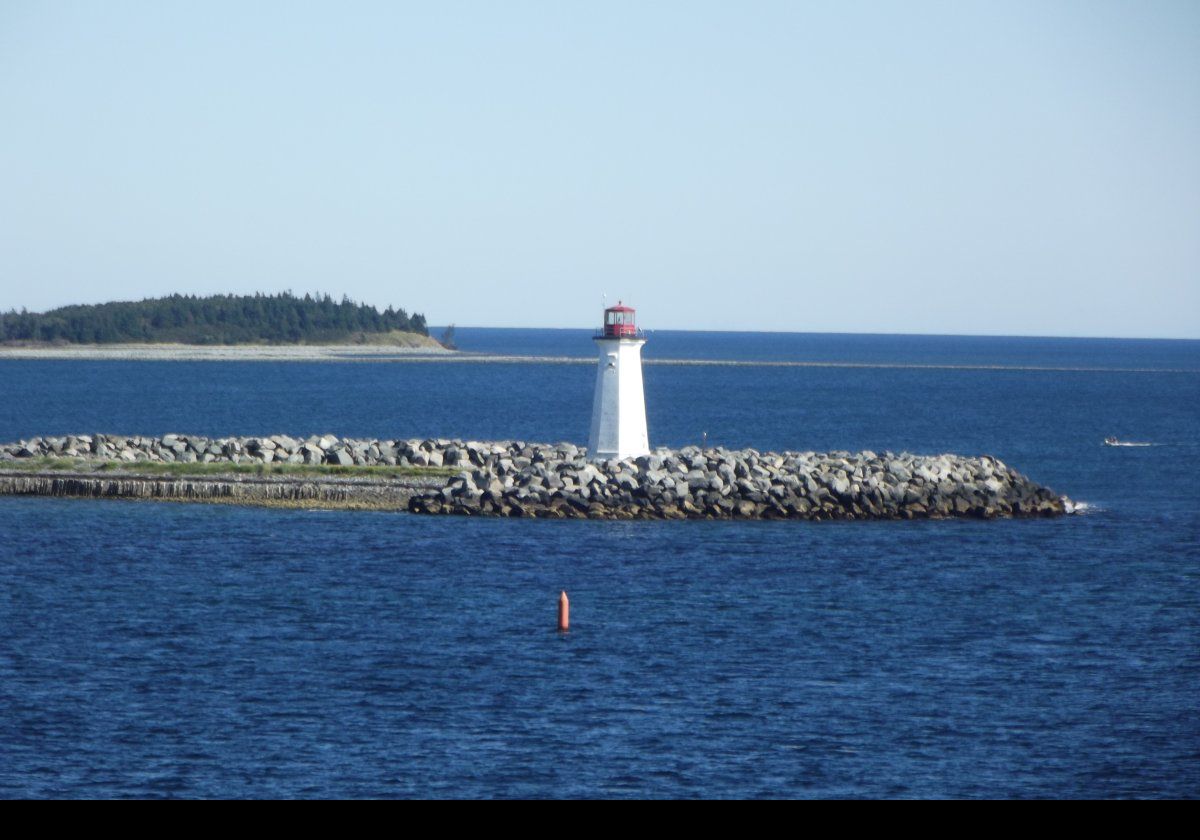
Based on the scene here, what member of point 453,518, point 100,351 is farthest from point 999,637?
point 100,351

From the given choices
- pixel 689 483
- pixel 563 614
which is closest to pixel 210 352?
pixel 689 483

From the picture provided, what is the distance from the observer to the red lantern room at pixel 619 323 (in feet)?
137

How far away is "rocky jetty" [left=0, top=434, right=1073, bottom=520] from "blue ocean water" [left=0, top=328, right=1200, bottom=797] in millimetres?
1038

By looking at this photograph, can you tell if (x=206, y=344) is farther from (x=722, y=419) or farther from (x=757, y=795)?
(x=757, y=795)

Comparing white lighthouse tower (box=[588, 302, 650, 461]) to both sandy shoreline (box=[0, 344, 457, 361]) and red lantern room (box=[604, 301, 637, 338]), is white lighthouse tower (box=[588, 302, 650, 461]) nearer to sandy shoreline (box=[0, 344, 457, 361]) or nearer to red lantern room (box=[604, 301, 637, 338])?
red lantern room (box=[604, 301, 637, 338])

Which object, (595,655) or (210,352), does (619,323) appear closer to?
(595,655)

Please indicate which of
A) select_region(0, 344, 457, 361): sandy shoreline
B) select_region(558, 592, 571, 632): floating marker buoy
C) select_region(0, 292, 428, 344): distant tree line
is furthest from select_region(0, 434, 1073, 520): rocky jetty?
select_region(0, 292, 428, 344): distant tree line

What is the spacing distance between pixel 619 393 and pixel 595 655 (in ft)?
58.6

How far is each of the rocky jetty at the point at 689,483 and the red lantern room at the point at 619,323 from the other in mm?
3836

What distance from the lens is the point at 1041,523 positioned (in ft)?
140

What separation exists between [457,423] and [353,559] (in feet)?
160

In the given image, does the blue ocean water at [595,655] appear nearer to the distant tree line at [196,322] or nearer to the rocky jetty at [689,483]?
the rocky jetty at [689,483]

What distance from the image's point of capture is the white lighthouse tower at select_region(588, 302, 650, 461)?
4181cm
